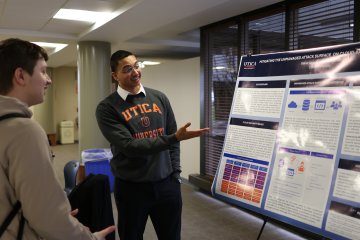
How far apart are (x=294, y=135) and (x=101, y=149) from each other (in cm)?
390

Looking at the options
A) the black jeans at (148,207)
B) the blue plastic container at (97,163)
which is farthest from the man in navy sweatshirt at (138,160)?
the blue plastic container at (97,163)

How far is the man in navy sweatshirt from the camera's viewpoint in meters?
1.97

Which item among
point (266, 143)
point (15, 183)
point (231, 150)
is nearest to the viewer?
point (15, 183)

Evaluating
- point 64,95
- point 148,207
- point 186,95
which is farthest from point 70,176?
point 64,95

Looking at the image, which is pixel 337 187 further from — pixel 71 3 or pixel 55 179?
pixel 71 3

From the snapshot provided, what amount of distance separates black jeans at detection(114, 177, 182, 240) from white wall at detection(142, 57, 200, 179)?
3.27 m

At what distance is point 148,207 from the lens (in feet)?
6.61

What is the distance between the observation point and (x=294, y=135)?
1.82m

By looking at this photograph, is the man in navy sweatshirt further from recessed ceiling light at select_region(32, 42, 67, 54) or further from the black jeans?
recessed ceiling light at select_region(32, 42, 67, 54)

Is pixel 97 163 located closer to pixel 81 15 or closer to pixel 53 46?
pixel 81 15

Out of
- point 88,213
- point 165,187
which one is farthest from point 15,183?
point 165,187

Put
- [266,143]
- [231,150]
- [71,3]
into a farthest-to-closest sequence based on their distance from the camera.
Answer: [71,3], [231,150], [266,143]

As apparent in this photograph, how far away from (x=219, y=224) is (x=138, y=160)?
2095 mm

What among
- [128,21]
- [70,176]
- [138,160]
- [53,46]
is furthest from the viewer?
[53,46]
